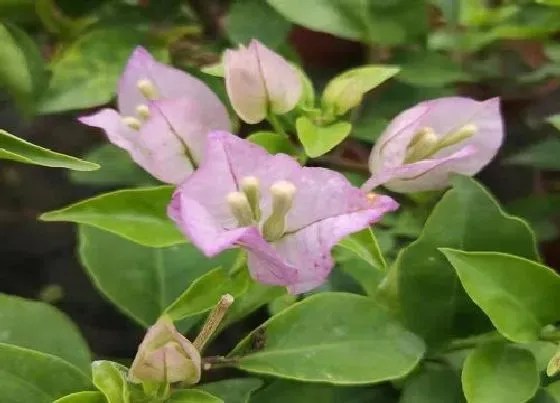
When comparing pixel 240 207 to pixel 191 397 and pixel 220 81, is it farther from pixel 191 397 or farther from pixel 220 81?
pixel 220 81

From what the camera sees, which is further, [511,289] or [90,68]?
[90,68]

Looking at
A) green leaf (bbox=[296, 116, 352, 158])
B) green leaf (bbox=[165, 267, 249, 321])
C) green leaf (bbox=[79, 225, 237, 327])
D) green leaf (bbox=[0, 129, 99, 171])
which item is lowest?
green leaf (bbox=[79, 225, 237, 327])

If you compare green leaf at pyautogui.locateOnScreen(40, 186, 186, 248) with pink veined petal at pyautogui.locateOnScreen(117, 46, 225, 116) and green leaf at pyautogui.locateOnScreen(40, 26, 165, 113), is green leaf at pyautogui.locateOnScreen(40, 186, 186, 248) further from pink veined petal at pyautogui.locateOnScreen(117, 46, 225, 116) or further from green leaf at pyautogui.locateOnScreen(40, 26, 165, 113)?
green leaf at pyautogui.locateOnScreen(40, 26, 165, 113)

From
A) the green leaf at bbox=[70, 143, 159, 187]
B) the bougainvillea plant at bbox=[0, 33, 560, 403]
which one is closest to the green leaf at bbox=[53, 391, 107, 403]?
the bougainvillea plant at bbox=[0, 33, 560, 403]

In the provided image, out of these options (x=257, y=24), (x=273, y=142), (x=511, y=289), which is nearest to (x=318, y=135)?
(x=273, y=142)

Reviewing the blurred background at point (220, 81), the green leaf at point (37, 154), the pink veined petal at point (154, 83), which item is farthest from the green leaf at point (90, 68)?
the green leaf at point (37, 154)

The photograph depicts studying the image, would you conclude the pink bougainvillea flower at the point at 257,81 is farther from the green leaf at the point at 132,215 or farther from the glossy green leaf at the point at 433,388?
the glossy green leaf at the point at 433,388

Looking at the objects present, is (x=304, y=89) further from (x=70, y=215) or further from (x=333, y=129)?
(x=70, y=215)
